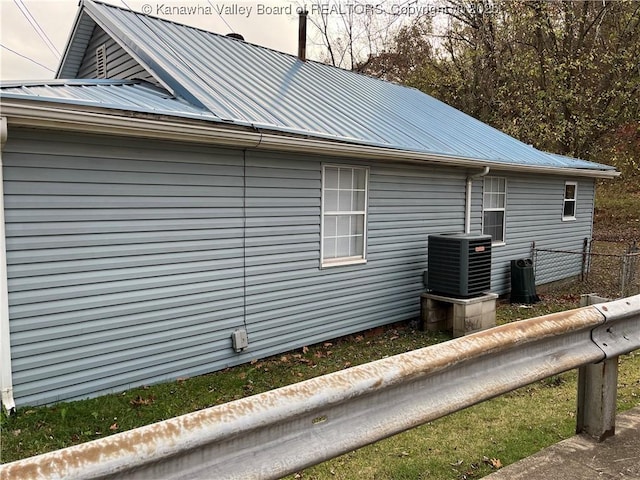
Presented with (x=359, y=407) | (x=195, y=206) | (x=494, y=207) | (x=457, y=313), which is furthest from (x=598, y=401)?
(x=494, y=207)

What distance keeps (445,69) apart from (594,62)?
5838 millimetres

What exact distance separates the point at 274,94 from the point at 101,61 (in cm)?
314

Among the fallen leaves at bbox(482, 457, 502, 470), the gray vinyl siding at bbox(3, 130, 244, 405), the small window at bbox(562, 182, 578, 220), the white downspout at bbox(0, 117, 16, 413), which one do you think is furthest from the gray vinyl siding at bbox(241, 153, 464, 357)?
the small window at bbox(562, 182, 578, 220)

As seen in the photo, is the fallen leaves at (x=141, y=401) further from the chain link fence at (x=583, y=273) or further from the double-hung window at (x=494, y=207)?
the chain link fence at (x=583, y=273)

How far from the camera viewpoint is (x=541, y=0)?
61.9 ft

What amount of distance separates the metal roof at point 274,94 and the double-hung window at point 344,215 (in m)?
0.60

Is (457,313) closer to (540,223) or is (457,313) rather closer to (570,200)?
(540,223)

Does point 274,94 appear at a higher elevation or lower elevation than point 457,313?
higher

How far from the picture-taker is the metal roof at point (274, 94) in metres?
6.61

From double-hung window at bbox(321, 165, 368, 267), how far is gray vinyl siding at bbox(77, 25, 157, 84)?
2.86 m

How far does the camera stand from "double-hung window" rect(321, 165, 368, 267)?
7.57 meters

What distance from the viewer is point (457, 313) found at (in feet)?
26.6

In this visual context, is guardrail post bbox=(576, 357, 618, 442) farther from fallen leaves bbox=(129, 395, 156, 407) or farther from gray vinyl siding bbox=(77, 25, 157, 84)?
gray vinyl siding bbox=(77, 25, 157, 84)

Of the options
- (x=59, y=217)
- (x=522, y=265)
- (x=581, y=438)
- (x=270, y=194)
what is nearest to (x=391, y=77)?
(x=522, y=265)
